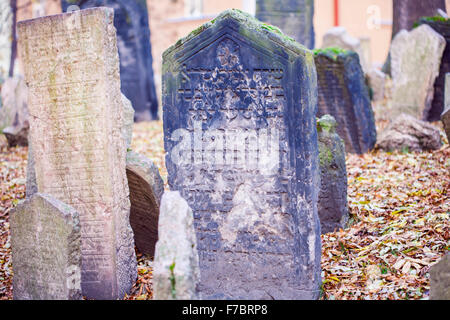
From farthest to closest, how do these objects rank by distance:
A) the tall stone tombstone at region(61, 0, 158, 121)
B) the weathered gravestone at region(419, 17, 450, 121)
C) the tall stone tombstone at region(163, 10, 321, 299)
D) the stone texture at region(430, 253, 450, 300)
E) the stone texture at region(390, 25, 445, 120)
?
1. the tall stone tombstone at region(61, 0, 158, 121)
2. the weathered gravestone at region(419, 17, 450, 121)
3. the stone texture at region(390, 25, 445, 120)
4. the tall stone tombstone at region(163, 10, 321, 299)
5. the stone texture at region(430, 253, 450, 300)

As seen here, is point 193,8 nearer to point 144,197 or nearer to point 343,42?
point 343,42

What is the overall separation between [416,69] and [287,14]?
266 cm

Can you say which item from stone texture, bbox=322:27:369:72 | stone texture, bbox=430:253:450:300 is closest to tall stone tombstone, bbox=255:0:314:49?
stone texture, bbox=322:27:369:72

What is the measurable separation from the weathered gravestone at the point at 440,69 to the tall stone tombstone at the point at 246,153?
6.22 m

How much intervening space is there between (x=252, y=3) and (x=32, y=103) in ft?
56.8

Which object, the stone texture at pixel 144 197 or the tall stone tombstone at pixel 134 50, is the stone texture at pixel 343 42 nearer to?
the tall stone tombstone at pixel 134 50

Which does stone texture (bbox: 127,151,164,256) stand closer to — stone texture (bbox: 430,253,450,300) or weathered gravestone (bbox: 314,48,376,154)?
stone texture (bbox: 430,253,450,300)

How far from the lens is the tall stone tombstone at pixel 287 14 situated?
10.2 meters

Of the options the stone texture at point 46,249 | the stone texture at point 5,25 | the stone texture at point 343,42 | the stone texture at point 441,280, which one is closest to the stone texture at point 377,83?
the stone texture at point 343,42

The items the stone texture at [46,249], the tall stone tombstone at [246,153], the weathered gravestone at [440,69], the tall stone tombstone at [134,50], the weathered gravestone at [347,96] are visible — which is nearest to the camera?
the stone texture at [46,249]

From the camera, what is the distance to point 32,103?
4.36m

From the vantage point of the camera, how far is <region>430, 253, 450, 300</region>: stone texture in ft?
10.7

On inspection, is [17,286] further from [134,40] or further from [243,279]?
[134,40]

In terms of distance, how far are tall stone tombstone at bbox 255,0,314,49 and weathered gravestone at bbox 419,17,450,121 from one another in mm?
2181
